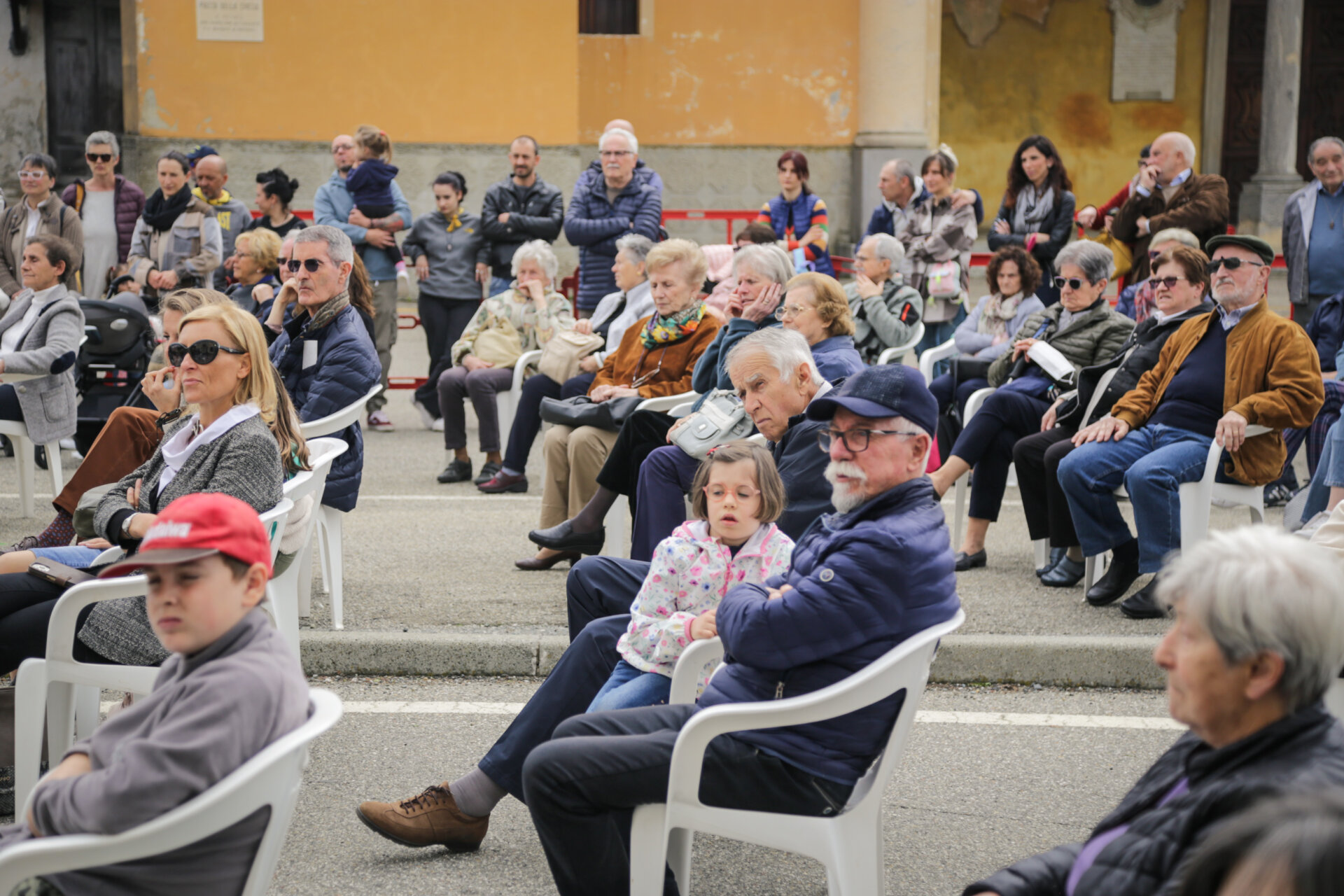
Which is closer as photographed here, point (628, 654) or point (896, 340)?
point (628, 654)

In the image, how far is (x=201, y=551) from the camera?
2.40 meters

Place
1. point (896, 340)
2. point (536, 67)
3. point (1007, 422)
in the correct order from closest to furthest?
point (1007, 422)
point (896, 340)
point (536, 67)

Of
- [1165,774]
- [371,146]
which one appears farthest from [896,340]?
[1165,774]

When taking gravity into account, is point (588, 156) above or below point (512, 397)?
above

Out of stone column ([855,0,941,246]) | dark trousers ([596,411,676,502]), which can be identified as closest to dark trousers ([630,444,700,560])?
dark trousers ([596,411,676,502])

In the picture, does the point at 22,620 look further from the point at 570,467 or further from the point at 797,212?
the point at 797,212

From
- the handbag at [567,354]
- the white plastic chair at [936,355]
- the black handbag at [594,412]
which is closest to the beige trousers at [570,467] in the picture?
the black handbag at [594,412]

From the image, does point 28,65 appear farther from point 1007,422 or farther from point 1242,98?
point 1242,98

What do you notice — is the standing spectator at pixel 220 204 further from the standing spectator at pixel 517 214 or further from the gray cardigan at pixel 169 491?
the gray cardigan at pixel 169 491

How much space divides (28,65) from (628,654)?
1483 centimetres

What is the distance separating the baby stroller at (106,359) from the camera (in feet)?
26.8

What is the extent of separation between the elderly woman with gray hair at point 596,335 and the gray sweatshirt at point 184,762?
5.14 m

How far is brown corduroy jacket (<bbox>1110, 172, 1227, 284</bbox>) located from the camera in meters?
7.88

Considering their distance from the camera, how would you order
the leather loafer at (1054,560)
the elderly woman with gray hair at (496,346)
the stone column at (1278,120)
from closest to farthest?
the leather loafer at (1054,560)
the elderly woman with gray hair at (496,346)
the stone column at (1278,120)
